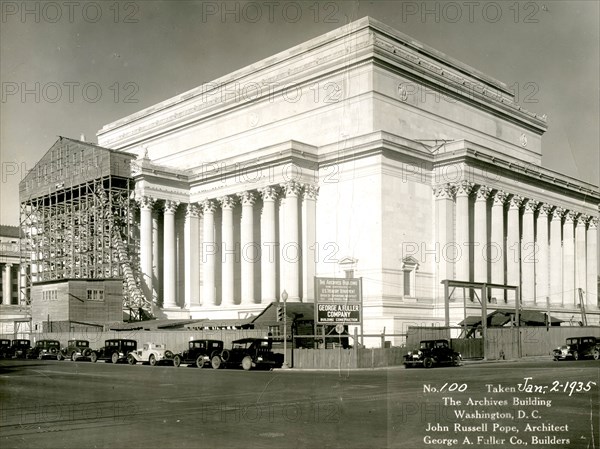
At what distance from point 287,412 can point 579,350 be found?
92.8 feet

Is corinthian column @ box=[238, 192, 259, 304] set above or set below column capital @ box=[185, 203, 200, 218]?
below

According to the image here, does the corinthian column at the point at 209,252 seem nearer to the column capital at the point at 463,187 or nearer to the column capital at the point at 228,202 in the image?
the column capital at the point at 228,202

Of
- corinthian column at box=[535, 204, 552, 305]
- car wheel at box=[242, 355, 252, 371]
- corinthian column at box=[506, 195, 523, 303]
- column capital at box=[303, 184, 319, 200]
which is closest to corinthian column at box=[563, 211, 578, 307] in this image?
corinthian column at box=[535, 204, 552, 305]

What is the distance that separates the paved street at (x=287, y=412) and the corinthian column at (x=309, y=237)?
27.1m

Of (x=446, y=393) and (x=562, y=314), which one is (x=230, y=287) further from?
(x=446, y=393)

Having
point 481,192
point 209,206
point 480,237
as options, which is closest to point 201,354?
point 209,206

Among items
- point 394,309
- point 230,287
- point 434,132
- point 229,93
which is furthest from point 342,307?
point 229,93

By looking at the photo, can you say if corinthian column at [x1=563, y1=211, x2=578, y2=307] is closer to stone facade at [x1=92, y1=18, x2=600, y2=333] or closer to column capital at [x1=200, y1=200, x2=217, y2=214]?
stone facade at [x1=92, y1=18, x2=600, y2=333]

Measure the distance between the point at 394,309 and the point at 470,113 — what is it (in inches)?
1048

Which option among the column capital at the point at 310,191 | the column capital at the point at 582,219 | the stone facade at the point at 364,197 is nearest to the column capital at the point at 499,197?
the stone facade at the point at 364,197

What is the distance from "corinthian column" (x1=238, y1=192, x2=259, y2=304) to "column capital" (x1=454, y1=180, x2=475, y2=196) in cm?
1651

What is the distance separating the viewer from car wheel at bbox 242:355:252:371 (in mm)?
35094

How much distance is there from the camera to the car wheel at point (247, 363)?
35.1 metres

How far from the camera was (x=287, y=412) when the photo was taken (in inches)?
666
